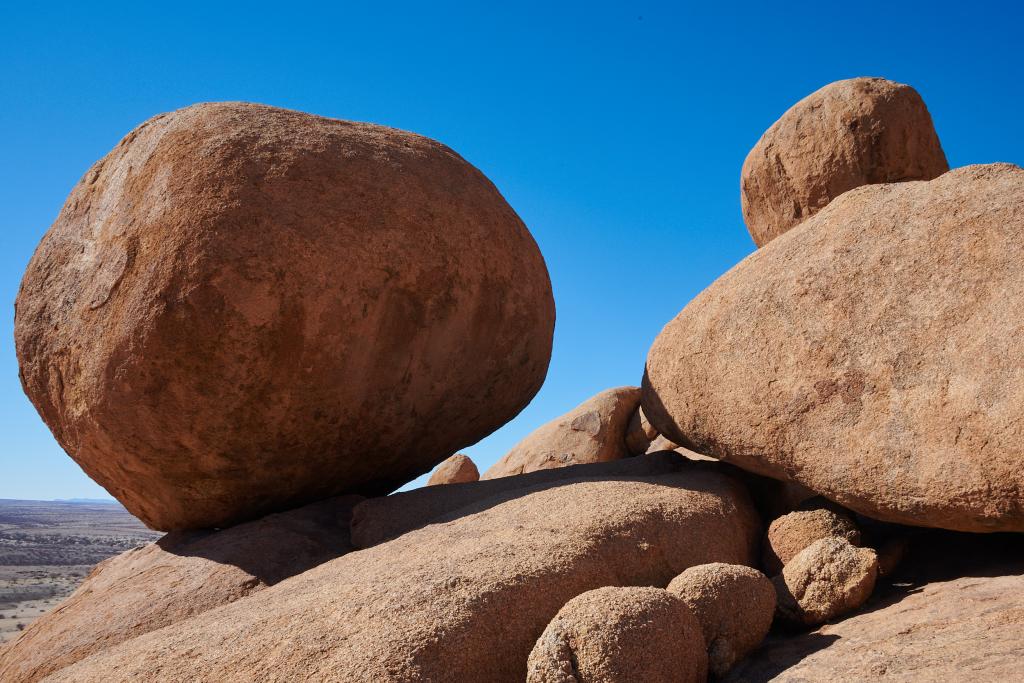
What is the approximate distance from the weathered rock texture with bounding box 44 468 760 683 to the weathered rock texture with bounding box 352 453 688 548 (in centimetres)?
44

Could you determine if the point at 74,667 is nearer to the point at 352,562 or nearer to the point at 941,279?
the point at 352,562

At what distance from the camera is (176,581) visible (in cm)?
456

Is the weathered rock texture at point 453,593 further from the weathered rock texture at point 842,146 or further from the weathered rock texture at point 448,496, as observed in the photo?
the weathered rock texture at point 842,146

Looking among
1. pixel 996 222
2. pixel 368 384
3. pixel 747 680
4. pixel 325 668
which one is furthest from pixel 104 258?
pixel 996 222

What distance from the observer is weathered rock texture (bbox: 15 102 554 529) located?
4.37m

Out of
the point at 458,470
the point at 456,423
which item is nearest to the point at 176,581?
the point at 456,423

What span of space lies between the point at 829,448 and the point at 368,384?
249 centimetres

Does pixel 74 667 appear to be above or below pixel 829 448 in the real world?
above

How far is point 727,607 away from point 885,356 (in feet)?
4.71

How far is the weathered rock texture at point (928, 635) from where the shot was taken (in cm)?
271

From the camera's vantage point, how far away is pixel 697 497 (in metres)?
4.41

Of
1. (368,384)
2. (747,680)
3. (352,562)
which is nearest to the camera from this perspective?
(747,680)

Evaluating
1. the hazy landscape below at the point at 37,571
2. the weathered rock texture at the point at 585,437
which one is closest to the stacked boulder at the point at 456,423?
the weathered rock texture at the point at 585,437

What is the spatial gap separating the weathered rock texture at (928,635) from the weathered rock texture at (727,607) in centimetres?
7
